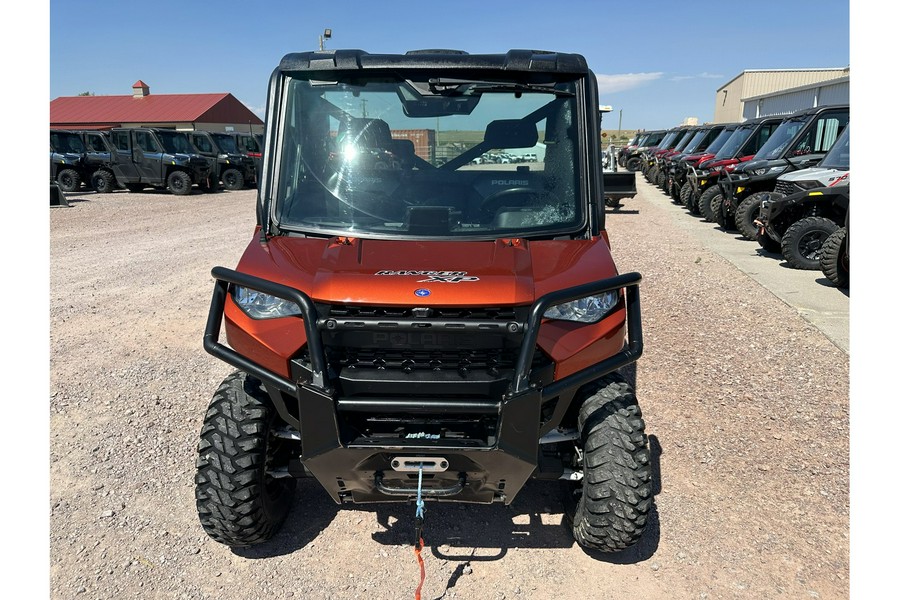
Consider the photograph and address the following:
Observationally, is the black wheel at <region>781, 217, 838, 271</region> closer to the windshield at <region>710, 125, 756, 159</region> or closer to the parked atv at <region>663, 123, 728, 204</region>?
the windshield at <region>710, 125, 756, 159</region>

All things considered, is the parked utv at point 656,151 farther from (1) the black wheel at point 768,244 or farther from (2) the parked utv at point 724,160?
(1) the black wheel at point 768,244

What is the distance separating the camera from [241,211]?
1655cm

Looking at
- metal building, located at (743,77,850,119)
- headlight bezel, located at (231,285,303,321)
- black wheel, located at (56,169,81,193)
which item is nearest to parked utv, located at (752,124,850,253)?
headlight bezel, located at (231,285,303,321)

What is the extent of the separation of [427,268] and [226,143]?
74.0 feet

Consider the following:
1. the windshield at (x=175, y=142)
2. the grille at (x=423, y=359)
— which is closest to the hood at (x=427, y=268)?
the grille at (x=423, y=359)

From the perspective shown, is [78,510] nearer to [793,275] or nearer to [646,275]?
[646,275]

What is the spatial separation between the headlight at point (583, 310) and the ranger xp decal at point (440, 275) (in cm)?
36

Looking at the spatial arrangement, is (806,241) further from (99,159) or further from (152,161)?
(99,159)

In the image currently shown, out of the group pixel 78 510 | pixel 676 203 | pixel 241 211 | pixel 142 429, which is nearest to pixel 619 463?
pixel 78 510

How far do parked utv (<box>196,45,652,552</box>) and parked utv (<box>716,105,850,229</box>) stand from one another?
872cm

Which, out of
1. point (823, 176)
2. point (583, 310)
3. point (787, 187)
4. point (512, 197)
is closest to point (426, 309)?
point (583, 310)

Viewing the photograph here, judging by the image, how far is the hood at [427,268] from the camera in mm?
2381

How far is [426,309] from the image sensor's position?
240 centimetres

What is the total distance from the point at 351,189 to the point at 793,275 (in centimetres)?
735
